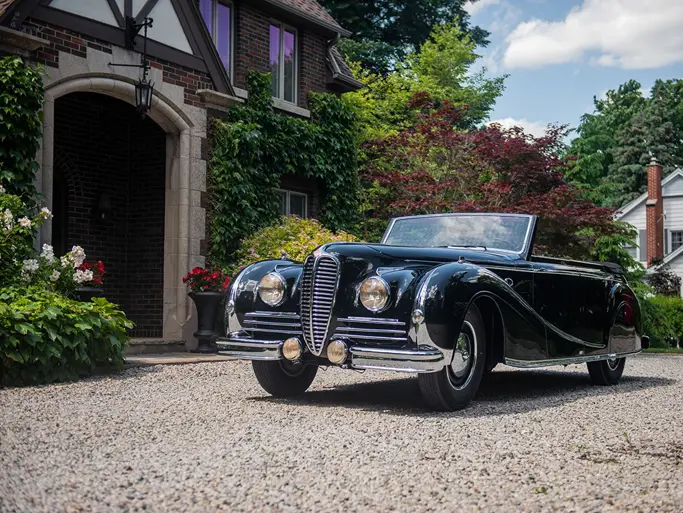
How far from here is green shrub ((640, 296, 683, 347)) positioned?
2038cm

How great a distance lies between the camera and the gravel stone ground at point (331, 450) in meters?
3.88

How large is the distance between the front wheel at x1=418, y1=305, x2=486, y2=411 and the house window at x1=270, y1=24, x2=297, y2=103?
9.94 metres

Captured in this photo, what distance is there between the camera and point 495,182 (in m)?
15.8

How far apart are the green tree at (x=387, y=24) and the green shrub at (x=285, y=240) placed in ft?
51.3

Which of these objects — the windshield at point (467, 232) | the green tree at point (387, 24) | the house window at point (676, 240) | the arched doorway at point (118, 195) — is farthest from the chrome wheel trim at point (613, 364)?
the house window at point (676, 240)

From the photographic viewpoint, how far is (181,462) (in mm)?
4613

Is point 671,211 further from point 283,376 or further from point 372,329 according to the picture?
point 372,329

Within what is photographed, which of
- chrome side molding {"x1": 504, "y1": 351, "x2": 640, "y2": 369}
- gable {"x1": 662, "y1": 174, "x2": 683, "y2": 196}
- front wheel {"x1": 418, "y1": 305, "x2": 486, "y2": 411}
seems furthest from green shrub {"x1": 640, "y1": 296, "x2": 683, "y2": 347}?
gable {"x1": 662, "y1": 174, "x2": 683, "y2": 196}

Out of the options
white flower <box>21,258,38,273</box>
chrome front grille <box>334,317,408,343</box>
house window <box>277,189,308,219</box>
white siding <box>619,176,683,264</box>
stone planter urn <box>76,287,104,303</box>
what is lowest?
chrome front grille <box>334,317,408,343</box>

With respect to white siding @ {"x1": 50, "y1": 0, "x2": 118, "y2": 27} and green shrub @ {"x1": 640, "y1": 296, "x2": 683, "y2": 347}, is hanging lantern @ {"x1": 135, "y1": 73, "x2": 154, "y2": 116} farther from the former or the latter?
green shrub @ {"x1": 640, "y1": 296, "x2": 683, "y2": 347}

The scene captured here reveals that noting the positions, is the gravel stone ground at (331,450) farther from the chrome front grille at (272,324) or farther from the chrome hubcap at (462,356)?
the chrome front grille at (272,324)

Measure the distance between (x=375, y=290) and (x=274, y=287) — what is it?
98 cm

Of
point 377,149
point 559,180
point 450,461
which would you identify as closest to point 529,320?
point 450,461

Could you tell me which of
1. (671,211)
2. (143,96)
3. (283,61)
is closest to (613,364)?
(143,96)
